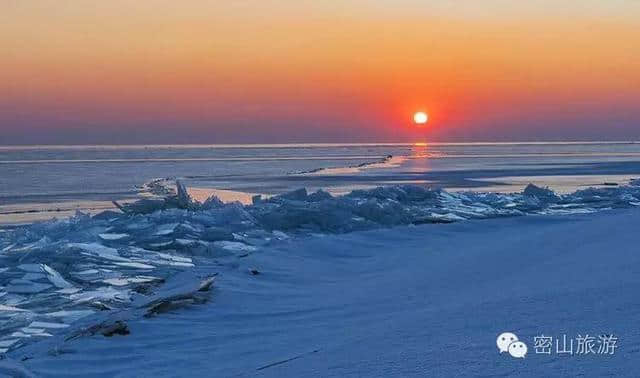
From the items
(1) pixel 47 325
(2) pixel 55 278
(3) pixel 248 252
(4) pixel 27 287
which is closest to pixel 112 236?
(3) pixel 248 252

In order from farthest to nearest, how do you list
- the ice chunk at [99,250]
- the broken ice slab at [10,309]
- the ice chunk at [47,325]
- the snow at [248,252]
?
the ice chunk at [99,250] < the snow at [248,252] < the broken ice slab at [10,309] < the ice chunk at [47,325]

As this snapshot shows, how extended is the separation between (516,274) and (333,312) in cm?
164

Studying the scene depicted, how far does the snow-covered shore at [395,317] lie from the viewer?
3.67 m

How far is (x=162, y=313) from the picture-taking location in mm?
6094

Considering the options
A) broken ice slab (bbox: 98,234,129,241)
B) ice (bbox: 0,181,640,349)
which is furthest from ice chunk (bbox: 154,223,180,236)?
broken ice slab (bbox: 98,234,129,241)

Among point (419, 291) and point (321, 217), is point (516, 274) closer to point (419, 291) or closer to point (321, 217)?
point (419, 291)

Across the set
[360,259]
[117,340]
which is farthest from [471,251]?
[117,340]

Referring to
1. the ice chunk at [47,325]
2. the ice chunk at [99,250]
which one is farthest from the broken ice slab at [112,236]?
the ice chunk at [47,325]
